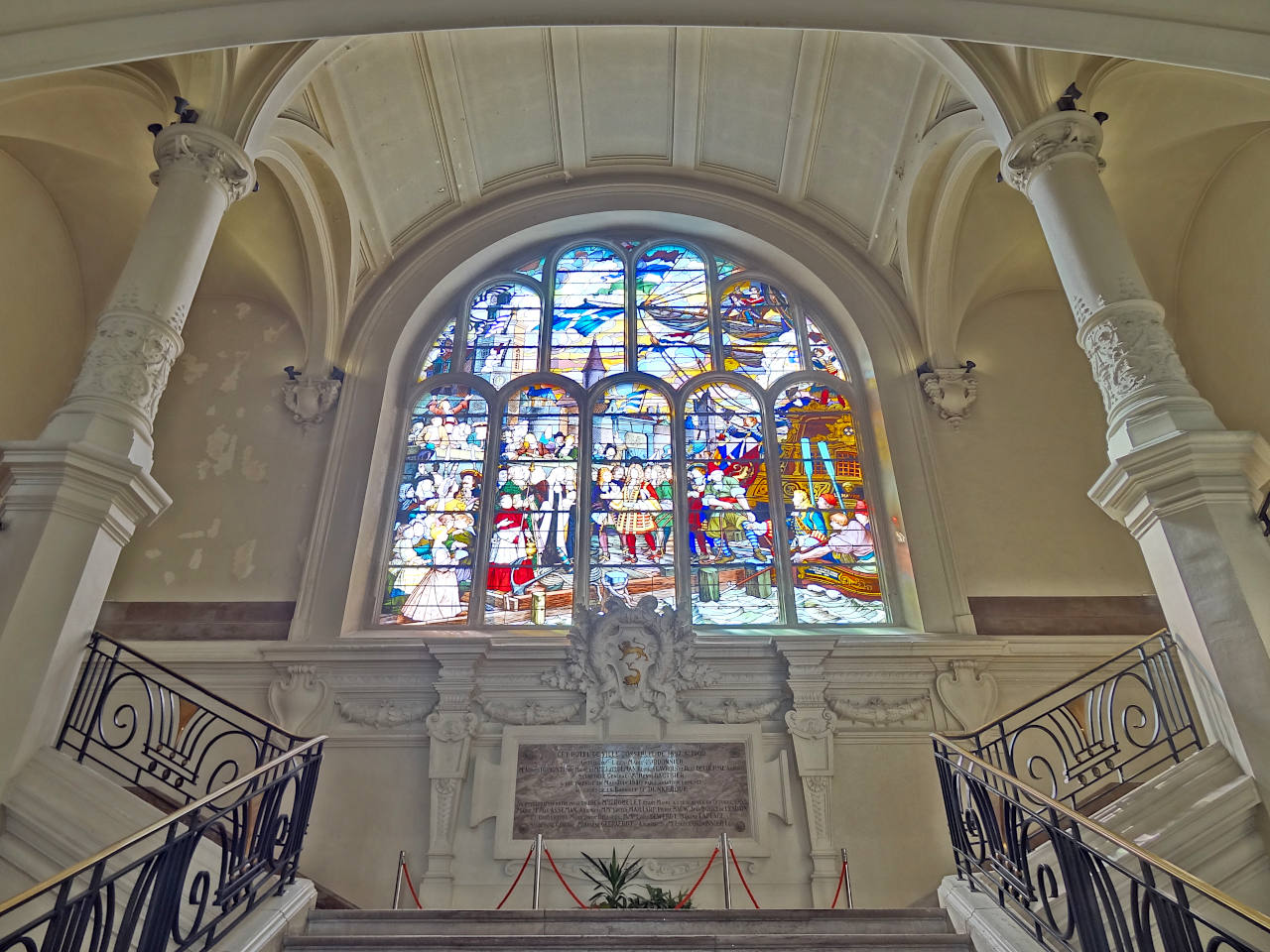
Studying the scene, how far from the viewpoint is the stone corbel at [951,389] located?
29.6 feet

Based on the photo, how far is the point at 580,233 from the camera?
11.2 m

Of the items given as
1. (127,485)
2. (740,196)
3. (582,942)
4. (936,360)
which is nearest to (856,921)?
(582,942)

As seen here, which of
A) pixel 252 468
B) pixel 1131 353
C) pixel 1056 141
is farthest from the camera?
pixel 252 468

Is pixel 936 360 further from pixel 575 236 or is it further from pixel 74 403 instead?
pixel 74 403

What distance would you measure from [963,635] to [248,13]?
676 centimetres

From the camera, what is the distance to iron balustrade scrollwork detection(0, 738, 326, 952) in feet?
8.80

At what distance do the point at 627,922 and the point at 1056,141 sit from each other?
546 centimetres

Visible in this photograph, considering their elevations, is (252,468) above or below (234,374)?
below

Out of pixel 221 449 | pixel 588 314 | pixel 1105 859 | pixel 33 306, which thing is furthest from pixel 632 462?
pixel 1105 859

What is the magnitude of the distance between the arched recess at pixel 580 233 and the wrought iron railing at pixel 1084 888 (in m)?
3.66

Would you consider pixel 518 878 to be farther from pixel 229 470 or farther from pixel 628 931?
pixel 229 470

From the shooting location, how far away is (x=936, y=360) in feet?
30.4

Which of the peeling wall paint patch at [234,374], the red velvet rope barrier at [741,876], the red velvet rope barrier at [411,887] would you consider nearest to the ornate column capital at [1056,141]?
the red velvet rope barrier at [741,876]

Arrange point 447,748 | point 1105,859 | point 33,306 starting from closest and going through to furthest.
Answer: point 1105,859 → point 447,748 → point 33,306
